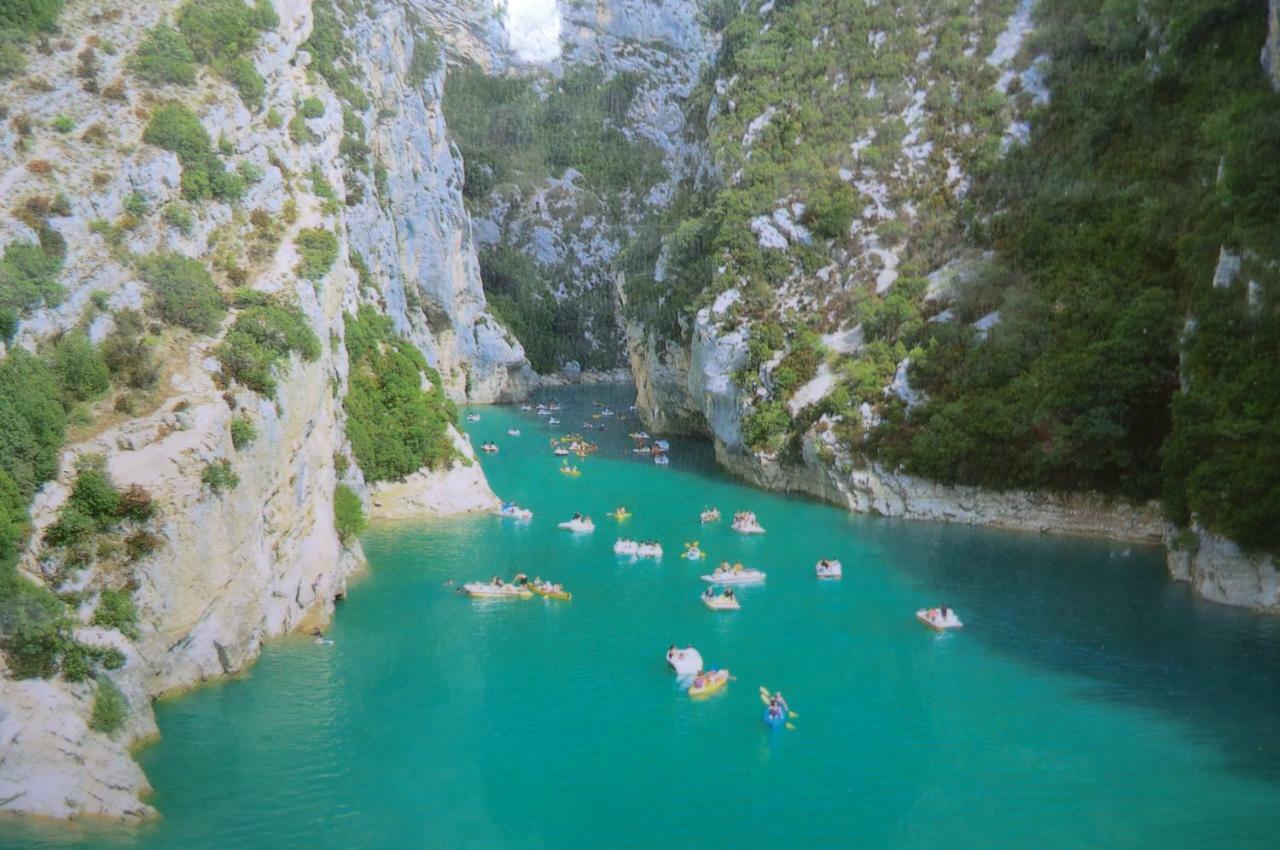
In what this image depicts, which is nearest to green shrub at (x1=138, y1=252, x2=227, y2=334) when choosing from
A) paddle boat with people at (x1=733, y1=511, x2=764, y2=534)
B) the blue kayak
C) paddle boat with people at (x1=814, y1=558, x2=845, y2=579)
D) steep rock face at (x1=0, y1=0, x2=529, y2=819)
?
steep rock face at (x1=0, y1=0, x2=529, y2=819)

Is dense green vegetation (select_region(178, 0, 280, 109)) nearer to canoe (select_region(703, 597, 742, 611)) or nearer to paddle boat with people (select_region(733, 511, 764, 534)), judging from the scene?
canoe (select_region(703, 597, 742, 611))

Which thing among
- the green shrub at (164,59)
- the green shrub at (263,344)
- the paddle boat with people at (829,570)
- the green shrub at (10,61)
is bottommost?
the paddle boat with people at (829,570)

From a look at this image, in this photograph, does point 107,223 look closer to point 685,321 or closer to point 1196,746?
point 1196,746

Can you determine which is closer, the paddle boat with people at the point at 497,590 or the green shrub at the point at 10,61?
the green shrub at the point at 10,61

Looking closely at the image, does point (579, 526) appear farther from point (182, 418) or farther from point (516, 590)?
point (182, 418)

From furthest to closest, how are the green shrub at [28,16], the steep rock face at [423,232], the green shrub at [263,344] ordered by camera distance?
the steep rock face at [423,232] → the green shrub at [28,16] → the green shrub at [263,344]

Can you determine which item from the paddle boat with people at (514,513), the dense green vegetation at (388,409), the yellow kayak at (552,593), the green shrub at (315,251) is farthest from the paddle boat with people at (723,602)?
the green shrub at (315,251)

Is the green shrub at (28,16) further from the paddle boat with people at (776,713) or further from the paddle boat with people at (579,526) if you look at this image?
the paddle boat with people at (776,713)

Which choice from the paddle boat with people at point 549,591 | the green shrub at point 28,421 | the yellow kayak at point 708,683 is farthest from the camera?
the paddle boat with people at point 549,591
